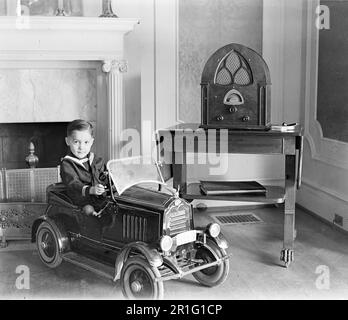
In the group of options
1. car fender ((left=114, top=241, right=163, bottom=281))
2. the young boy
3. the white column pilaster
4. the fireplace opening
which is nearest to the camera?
car fender ((left=114, top=241, right=163, bottom=281))

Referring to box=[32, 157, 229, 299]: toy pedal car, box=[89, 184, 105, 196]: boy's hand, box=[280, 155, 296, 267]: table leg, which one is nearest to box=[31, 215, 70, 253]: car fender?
box=[32, 157, 229, 299]: toy pedal car

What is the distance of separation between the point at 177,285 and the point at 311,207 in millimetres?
1793

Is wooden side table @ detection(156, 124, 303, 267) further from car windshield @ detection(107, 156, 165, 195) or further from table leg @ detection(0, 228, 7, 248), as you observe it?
table leg @ detection(0, 228, 7, 248)

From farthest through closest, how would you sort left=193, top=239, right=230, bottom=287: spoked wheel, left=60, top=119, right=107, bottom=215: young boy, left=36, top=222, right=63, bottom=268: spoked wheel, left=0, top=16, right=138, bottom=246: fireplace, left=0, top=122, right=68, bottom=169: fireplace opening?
left=0, top=122, right=68, bottom=169: fireplace opening
left=0, top=16, right=138, bottom=246: fireplace
left=36, top=222, right=63, bottom=268: spoked wheel
left=60, top=119, right=107, bottom=215: young boy
left=193, top=239, right=230, bottom=287: spoked wheel

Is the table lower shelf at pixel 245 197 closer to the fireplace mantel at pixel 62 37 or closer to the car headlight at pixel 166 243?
the car headlight at pixel 166 243

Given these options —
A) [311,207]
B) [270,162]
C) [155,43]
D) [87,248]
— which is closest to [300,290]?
[87,248]

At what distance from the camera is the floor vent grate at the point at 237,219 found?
3994 mm

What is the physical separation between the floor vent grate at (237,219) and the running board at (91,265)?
1.42 m

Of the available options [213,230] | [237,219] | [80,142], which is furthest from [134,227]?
[237,219]

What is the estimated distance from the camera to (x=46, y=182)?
11.7 ft

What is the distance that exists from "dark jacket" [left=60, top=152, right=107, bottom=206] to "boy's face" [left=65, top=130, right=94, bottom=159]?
4cm

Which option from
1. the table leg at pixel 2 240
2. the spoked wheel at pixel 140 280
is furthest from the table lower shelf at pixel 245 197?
the table leg at pixel 2 240

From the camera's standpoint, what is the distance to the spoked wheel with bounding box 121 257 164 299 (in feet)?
7.82
